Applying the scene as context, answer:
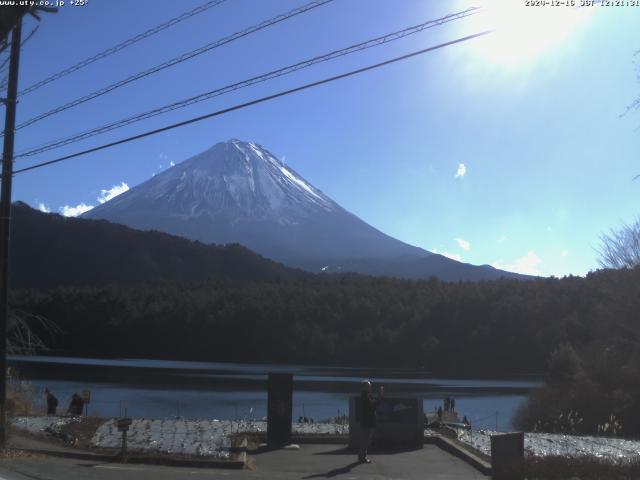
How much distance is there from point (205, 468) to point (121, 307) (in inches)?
4000

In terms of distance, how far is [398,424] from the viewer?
15.5m

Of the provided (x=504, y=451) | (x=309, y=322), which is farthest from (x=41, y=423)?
(x=309, y=322)

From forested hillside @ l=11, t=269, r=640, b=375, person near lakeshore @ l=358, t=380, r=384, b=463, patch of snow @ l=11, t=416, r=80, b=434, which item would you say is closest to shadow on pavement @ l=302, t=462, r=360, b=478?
person near lakeshore @ l=358, t=380, r=384, b=463

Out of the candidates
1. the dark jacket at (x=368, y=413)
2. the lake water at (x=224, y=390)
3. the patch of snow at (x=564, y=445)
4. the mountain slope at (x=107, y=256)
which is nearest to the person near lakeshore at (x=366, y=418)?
the dark jacket at (x=368, y=413)

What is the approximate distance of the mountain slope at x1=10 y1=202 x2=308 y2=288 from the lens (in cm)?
14788

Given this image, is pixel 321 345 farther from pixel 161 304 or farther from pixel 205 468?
pixel 205 468

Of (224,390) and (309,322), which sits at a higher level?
(309,322)

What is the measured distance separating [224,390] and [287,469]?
49.6 m

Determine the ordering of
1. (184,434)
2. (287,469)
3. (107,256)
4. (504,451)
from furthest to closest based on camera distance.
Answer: (107,256)
(184,434)
(287,469)
(504,451)

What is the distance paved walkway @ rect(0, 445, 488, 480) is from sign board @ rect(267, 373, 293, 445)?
2.35 ft

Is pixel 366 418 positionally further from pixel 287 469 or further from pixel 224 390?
pixel 224 390

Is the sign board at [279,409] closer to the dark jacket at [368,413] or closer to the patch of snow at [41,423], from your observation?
the dark jacket at [368,413]

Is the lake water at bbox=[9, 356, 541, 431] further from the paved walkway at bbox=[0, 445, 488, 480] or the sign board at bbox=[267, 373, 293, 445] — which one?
the paved walkway at bbox=[0, 445, 488, 480]

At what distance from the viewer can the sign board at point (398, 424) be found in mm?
15320
